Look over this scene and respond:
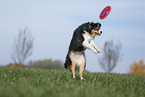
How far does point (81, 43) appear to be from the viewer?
19.3 ft

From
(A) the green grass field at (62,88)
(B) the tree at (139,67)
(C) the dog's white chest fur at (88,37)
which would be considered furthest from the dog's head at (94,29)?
(B) the tree at (139,67)

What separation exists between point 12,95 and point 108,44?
68.9 ft

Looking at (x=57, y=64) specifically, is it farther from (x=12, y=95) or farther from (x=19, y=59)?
(x=12, y=95)

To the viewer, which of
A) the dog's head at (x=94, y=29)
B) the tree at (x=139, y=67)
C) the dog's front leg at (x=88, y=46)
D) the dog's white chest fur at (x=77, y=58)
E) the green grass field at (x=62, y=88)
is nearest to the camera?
the green grass field at (x=62, y=88)

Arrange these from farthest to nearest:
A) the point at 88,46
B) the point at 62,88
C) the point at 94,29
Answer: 1. the point at 94,29
2. the point at 88,46
3. the point at 62,88

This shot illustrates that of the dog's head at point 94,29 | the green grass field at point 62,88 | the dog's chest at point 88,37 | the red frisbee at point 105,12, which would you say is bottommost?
the green grass field at point 62,88

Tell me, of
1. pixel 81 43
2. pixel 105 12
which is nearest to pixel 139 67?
pixel 105 12

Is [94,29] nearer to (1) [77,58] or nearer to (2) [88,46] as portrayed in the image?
(2) [88,46]

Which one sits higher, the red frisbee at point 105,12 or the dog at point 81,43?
the red frisbee at point 105,12

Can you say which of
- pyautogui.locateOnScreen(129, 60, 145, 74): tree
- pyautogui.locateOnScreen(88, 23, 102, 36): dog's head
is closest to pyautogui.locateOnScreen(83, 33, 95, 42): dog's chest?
pyautogui.locateOnScreen(88, 23, 102, 36): dog's head

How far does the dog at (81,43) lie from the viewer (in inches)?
232

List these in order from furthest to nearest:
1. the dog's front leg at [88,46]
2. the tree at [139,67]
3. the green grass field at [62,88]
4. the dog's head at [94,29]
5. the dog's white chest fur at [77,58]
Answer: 1. the tree at [139,67]
2. the dog's white chest fur at [77,58]
3. the dog's head at [94,29]
4. the dog's front leg at [88,46]
5. the green grass field at [62,88]

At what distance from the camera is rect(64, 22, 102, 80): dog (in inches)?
232

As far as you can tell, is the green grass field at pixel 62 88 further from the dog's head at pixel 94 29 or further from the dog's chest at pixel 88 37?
the dog's head at pixel 94 29
